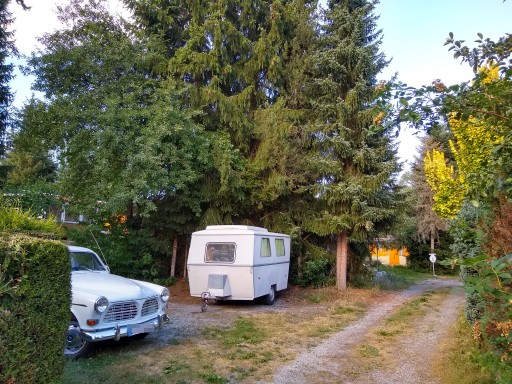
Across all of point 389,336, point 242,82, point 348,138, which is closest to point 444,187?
point 389,336

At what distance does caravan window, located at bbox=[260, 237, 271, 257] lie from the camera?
12.1m

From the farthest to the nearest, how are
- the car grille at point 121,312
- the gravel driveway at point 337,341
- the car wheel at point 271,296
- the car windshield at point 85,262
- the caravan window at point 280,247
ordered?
the caravan window at point 280,247 → the car wheel at point 271,296 → the car windshield at point 85,262 → the car grille at point 121,312 → the gravel driveway at point 337,341

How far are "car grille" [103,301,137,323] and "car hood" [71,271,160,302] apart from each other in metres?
0.10

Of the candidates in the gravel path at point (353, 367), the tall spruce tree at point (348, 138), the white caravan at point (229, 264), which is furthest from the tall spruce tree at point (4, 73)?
the gravel path at point (353, 367)

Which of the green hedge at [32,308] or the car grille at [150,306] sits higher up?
the green hedge at [32,308]

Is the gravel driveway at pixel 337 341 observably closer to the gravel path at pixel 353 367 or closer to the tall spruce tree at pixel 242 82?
the gravel path at pixel 353 367

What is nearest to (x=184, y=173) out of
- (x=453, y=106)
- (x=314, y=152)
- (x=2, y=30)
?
(x=314, y=152)

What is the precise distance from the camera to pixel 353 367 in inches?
252

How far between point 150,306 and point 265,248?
5546mm

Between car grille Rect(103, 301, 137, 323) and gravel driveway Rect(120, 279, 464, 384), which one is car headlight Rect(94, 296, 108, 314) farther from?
gravel driveway Rect(120, 279, 464, 384)

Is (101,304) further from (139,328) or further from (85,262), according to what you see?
(85,262)

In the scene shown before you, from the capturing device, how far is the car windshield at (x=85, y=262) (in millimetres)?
7848

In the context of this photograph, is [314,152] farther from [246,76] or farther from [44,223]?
[44,223]

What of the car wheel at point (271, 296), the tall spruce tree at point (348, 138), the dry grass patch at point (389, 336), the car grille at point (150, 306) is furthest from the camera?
the tall spruce tree at point (348, 138)
